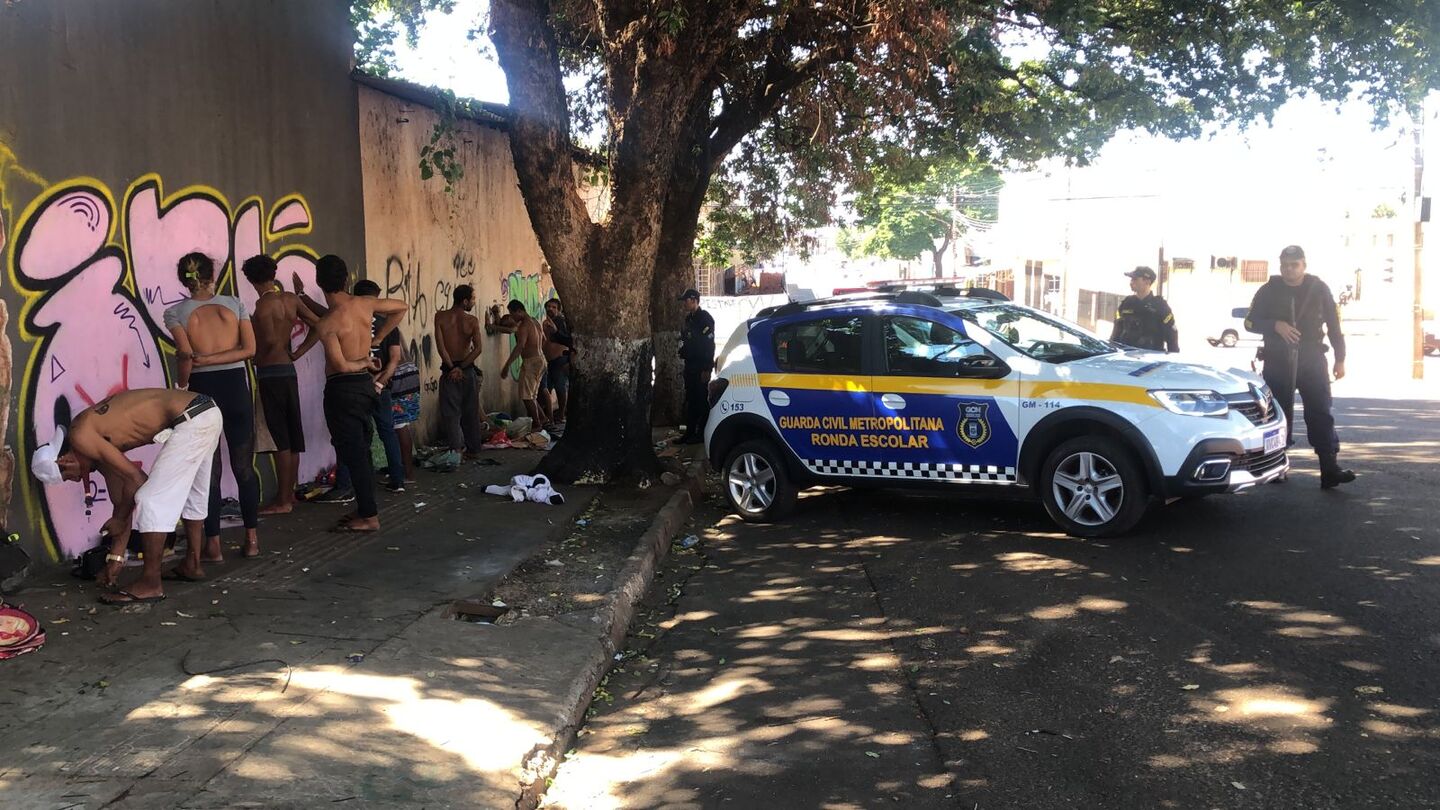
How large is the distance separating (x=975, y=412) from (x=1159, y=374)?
1.24 metres

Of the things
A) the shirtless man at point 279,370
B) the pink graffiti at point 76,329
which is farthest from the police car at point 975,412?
the pink graffiti at point 76,329

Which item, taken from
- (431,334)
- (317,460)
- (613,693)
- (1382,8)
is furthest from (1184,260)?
(613,693)

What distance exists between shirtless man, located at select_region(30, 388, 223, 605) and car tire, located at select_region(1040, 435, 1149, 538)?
207 inches

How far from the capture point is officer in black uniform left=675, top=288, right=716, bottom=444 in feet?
42.2

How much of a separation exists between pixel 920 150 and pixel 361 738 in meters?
13.9

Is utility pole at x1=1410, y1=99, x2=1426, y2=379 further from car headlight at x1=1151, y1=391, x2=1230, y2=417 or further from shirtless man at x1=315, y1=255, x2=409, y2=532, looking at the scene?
shirtless man at x1=315, y1=255, x2=409, y2=532

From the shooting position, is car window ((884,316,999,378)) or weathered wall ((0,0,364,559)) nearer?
weathered wall ((0,0,364,559))

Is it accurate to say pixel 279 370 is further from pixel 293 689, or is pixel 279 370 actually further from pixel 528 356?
pixel 528 356

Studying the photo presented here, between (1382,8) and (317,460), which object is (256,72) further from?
(1382,8)

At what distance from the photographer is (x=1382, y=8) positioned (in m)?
10.8

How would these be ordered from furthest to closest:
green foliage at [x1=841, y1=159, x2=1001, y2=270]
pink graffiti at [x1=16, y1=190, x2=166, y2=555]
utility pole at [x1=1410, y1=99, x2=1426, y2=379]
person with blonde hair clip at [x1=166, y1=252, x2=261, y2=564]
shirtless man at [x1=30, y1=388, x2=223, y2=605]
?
1. green foliage at [x1=841, y1=159, x2=1001, y2=270]
2. utility pole at [x1=1410, y1=99, x2=1426, y2=379]
3. person with blonde hair clip at [x1=166, y1=252, x2=261, y2=564]
4. pink graffiti at [x1=16, y1=190, x2=166, y2=555]
5. shirtless man at [x1=30, y1=388, x2=223, y2=605]

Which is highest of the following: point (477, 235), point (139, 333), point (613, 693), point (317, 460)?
point (477, 235)

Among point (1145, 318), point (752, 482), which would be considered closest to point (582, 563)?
point (752, 482)

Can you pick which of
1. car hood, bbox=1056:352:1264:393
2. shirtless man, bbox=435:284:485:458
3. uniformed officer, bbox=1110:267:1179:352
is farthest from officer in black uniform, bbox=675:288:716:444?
car hood, bbox=1056:352:1264:393
